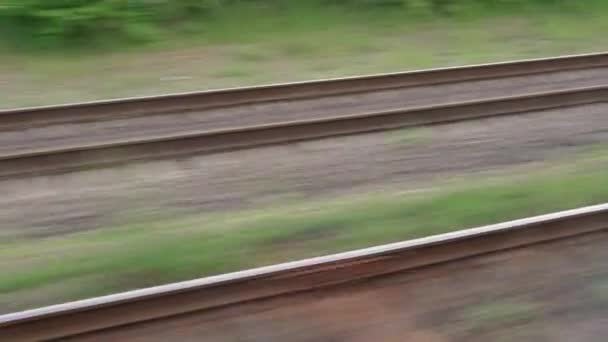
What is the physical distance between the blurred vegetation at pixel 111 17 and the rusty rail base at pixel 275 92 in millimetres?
2757

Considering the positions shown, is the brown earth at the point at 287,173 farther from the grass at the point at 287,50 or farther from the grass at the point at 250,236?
the grass at the point at 287,50

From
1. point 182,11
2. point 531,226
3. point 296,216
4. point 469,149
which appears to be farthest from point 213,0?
point 531,226

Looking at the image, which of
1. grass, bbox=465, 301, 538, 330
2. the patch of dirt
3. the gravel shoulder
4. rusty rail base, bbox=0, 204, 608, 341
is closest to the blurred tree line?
the gravel shoulder

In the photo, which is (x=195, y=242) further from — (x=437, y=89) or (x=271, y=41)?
(x=271, y=41)

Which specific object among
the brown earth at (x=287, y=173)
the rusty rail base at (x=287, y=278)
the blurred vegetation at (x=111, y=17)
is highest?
the blurred vegetation at (x=111, y=17)

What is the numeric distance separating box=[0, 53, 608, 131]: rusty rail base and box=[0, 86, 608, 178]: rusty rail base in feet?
2.79

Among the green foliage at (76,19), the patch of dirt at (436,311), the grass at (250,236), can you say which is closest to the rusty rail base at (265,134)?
the grass at (250,236)

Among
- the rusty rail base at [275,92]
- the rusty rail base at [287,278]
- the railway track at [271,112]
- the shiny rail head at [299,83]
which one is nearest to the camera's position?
the rusty rail base at [287,278]

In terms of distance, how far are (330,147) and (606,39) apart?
672 centimetres

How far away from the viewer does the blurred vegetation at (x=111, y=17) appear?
11.2m

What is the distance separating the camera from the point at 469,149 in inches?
328

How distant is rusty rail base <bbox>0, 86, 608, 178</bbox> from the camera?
296 inches

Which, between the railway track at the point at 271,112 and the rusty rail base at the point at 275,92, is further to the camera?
the rusty rail base at the point at 275,92

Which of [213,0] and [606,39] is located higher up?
[213,0]
